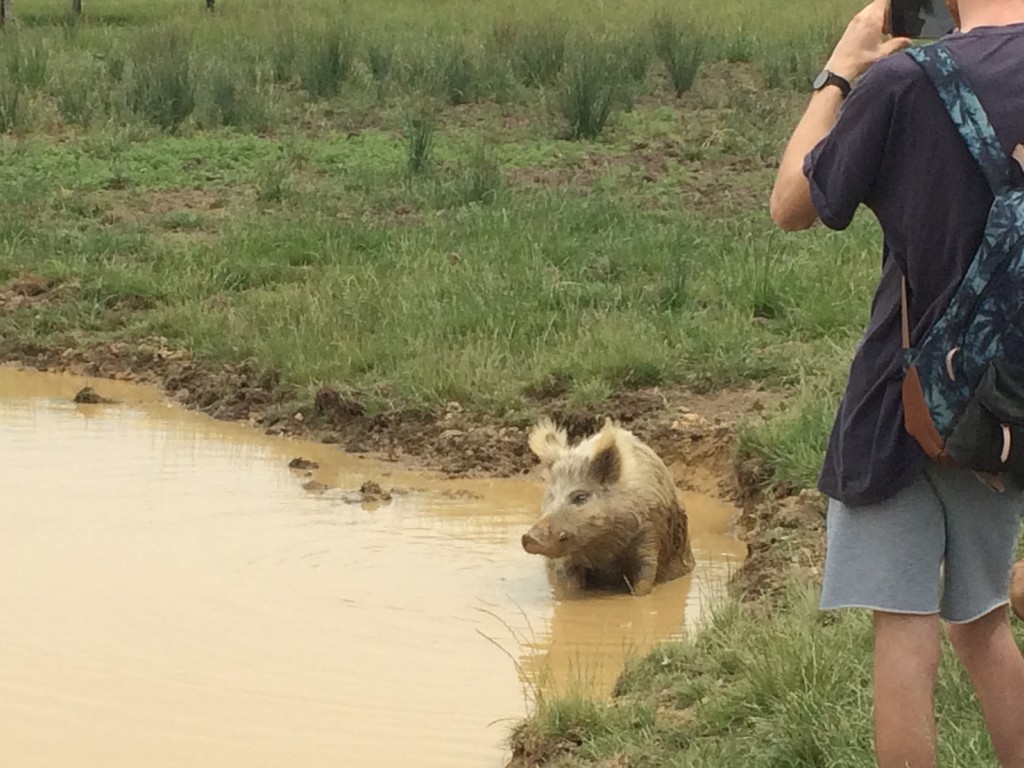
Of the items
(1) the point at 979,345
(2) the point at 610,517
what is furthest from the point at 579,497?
(1) the point at 979,345

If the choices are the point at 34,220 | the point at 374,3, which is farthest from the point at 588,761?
the point at 374,3

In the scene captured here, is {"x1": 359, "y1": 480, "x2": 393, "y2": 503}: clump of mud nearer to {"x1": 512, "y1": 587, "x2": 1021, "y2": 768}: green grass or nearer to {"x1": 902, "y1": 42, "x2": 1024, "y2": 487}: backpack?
{"x1": 512, "y1": 587, "x2": 1021, "y2": 768}: green grass

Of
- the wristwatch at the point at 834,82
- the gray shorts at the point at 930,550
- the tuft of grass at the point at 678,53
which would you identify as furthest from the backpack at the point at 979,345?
the tuft of grass at the point at 678,53

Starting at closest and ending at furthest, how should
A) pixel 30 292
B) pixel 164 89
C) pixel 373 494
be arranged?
1. pixel 373 494
2. pixel 30 292
3. pixel 164 89

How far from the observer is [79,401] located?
28.5 ft

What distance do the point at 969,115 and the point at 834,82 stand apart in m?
0.34

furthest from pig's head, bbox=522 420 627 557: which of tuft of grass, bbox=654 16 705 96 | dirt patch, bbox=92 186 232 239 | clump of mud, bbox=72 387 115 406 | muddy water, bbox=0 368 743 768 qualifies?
tuft of grass, bbox=654 16 705 96

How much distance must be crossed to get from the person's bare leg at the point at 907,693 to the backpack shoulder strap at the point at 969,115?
0.80 metres

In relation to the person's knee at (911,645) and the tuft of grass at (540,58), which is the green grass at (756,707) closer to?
the person's knee at (911,645)

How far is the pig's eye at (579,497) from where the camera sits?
6.43 metres

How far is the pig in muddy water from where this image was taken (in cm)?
639

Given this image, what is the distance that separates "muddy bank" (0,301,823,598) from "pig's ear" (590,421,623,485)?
590mm

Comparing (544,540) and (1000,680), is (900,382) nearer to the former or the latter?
(1000,680)

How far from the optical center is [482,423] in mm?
8062
